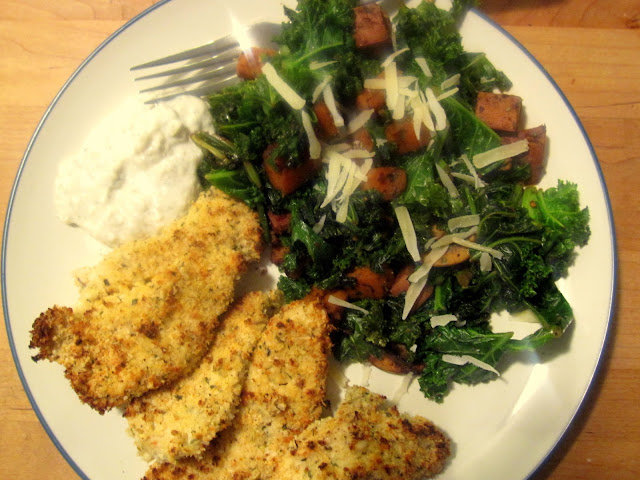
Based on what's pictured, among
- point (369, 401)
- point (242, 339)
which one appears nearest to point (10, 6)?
point (242, 339)

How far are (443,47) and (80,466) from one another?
12.8ft

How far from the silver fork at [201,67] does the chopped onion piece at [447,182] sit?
1554 millimetres

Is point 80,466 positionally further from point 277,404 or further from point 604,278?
point 604,278

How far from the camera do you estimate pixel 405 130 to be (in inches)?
121

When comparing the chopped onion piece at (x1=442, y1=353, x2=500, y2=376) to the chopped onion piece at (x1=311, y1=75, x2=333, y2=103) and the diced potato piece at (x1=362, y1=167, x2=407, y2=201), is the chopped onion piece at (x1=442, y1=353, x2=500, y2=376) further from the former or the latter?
the chopped onion piece at (x1=311, y1=75, x2=333, y2=103)

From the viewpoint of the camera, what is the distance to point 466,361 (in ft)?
10.2

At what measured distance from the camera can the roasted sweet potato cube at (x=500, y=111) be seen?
3.13m

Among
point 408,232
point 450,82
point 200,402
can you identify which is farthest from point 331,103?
point 200,402

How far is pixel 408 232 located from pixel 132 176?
198 centimetres

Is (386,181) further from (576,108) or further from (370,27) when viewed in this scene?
(576,108)

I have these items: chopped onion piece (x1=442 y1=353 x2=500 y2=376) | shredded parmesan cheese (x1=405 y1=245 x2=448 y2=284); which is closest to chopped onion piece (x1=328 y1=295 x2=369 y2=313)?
shredded parmesan cheese (x1=405 y1=245 x2=448 y2=284)

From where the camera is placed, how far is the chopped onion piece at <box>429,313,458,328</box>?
123 inches

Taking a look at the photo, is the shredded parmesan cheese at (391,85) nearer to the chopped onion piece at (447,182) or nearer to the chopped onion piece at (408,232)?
the chopped onion piece at (447,182)

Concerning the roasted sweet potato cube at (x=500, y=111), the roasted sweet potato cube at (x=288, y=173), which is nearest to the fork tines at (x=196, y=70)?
the roasted sweet potato cube at (x=288, y=173)
